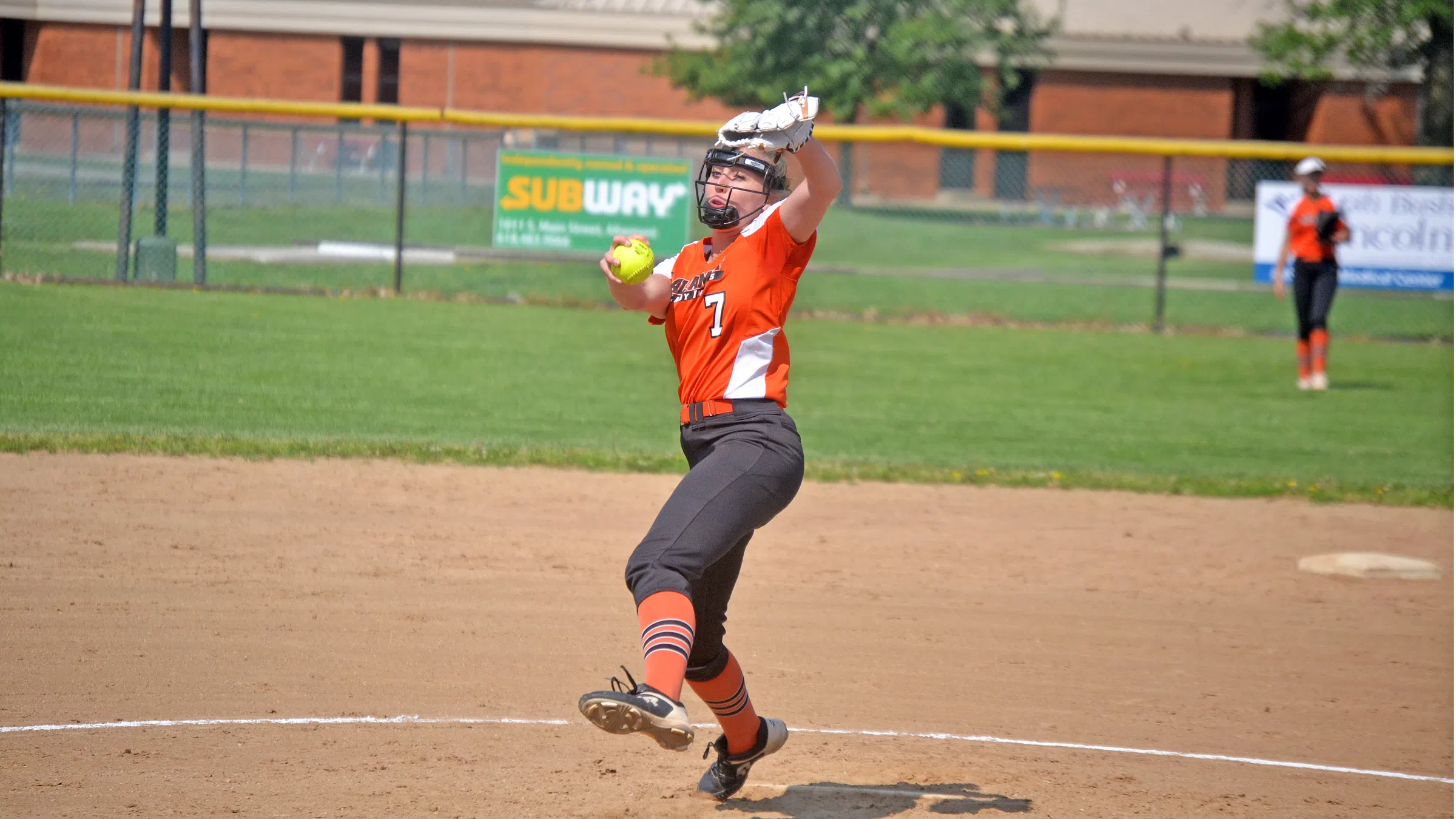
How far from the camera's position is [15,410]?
991cm

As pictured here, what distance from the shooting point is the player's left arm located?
12.9 feet

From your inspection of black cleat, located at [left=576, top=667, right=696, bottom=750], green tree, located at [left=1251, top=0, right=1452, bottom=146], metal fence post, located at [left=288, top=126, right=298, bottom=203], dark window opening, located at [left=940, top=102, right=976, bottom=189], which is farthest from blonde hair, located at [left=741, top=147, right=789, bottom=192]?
green tree, located at [left=1251, top=0, right=1452, bottom=146]

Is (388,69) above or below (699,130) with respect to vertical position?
above

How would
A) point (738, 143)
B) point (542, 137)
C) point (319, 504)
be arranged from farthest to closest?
point (542, 137) < point (319, 504) < point (738, 143)

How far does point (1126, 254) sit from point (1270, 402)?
1401cm

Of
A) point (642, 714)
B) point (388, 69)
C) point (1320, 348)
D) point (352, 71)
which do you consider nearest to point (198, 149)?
point (1320, 348)

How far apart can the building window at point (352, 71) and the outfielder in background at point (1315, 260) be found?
25129 mm

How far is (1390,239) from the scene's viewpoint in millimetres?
17906

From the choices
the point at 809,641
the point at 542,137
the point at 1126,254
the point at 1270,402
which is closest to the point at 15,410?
the point at 809,641

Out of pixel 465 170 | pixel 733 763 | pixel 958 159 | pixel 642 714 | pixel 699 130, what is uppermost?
pixel 958 159

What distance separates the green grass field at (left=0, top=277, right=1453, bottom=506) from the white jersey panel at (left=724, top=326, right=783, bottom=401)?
5610mm

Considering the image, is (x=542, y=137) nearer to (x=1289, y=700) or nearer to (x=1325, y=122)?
(x=1289, y=700)

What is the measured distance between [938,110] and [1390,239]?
2048cm

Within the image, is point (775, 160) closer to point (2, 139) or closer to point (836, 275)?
point (2, 139)
